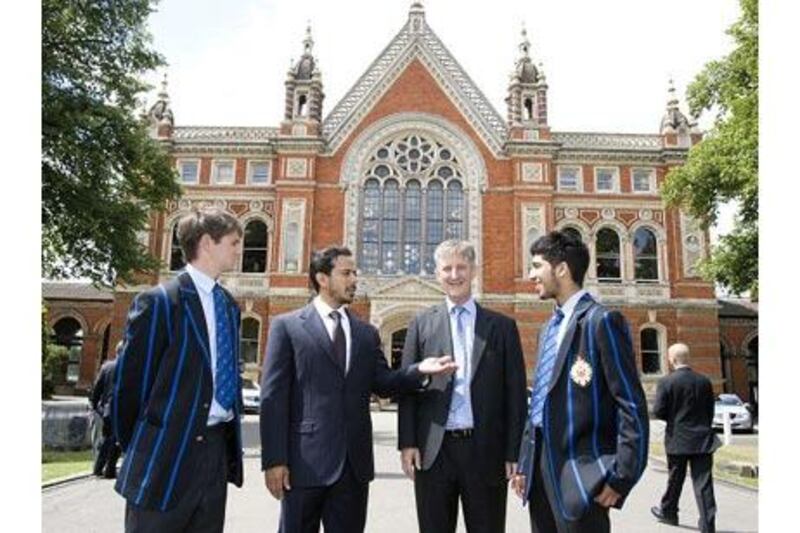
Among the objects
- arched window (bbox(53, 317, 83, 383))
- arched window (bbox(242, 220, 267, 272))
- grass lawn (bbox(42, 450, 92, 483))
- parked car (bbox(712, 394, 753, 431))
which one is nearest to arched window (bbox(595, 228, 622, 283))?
parked car (bbox(712, 394, 753, 431))

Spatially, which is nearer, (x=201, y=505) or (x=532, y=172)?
(x=201, y=505)

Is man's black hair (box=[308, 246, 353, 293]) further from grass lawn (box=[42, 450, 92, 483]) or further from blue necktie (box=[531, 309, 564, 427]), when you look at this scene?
grass lawn (box=[42, 450, 92, 483])

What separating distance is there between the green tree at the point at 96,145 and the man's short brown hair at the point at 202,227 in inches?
581

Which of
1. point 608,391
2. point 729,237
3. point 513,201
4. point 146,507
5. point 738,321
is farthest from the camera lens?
point 738,321

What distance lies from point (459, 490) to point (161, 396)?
2.06 m

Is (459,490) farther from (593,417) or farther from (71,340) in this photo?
(71,340)

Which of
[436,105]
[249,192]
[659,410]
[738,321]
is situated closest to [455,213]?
[436,105]

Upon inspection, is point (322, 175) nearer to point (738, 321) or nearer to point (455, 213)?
point (455, 213)

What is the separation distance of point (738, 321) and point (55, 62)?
1288 inches

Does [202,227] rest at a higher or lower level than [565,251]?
higher

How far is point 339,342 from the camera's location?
15.5 ft

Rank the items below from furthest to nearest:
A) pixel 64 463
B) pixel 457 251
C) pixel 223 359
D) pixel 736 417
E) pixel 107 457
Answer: pixel 736 417, pixel 64 463, pixel 107 457, pixel 457 251, pixel 223 359

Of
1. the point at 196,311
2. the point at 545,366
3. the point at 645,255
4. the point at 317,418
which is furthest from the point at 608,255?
the point at 196,311

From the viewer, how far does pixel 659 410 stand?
8141 millimetres
